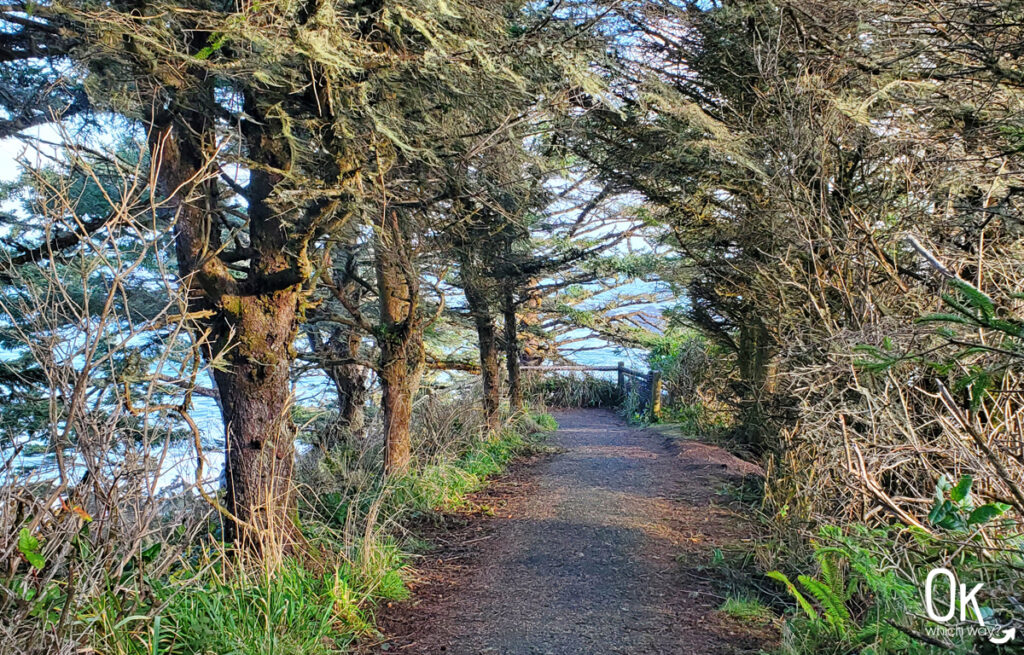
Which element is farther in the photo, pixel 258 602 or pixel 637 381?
pixel 637 381

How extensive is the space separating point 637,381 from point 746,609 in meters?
13.7

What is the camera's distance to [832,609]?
11.3 feet

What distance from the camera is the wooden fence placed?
50.5 feet

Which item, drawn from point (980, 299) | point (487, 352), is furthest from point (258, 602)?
point (487, 352)

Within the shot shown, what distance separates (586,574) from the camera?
16.6ft

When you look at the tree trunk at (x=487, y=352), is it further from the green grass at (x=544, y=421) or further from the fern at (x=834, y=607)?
the fern at (x=834, y=607)

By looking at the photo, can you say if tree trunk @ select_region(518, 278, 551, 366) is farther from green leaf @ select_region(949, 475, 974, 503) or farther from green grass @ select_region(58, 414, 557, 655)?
green leaf @ select_region(949, 475, 974, 503)

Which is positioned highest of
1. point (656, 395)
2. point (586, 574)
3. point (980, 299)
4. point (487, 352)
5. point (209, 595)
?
point (487, 352)

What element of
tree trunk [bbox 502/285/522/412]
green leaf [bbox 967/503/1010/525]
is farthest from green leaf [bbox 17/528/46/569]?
tree trunk [bbox 502/285/522/412]

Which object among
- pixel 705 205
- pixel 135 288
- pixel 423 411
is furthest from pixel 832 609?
pixel 135 288

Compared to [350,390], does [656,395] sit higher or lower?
lower

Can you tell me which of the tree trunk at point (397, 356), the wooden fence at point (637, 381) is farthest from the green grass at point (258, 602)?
the wooden fence at point (637, 381)

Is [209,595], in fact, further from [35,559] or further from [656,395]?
[656,395]

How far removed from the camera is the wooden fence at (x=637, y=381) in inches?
606
